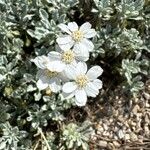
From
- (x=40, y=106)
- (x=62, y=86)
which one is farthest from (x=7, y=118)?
(x=62, y=86)

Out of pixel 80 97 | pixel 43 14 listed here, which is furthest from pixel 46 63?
pixel 43 14

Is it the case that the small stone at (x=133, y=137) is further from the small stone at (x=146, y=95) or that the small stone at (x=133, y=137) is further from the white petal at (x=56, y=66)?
the white petal at (x=56, y=66)

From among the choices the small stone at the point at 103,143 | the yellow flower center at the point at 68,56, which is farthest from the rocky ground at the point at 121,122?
the yellow flower center at the point at 68,56

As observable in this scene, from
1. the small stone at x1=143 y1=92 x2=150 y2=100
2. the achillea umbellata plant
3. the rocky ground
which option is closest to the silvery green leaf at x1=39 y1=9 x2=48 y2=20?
the achillea umbellata plant

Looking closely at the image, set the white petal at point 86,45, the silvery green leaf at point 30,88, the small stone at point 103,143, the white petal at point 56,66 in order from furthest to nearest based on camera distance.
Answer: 1. the small stone at point 103,143
2. the silvery green leaf at point 30,88
3. the white petal at point 86,45
4. the white petal at point 56,66

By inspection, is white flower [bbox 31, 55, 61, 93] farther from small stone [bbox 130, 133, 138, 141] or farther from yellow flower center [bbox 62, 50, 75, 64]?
small stone [bbox 130, 133, 138, 141]

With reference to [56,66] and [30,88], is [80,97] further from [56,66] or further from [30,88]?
[30,88]

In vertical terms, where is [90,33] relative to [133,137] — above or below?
above

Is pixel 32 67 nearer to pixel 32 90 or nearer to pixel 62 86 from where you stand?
pixel 32 90
